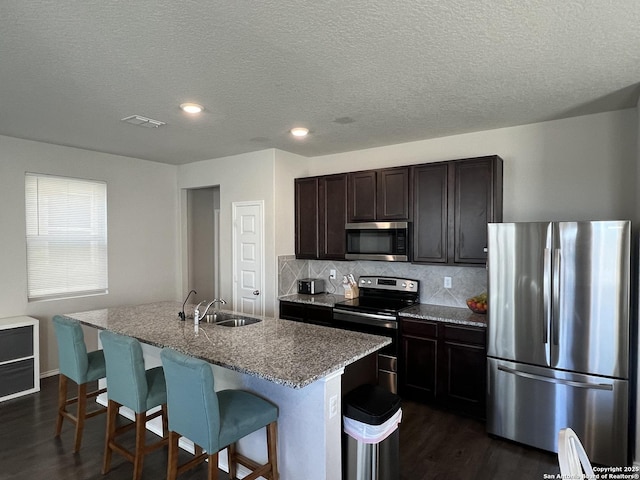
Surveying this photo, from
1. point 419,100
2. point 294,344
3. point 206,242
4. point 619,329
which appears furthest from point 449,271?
point 206,242

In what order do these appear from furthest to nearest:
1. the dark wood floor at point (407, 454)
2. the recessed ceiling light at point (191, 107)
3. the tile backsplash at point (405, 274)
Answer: the tile backsplash at point (405, 274) → the recessed ceiling light at point (191, 107) → the dark wood floor at point (407, 454)

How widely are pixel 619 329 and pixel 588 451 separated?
3.02 ft

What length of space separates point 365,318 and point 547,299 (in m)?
1.65

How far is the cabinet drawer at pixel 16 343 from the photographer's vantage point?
374 centimetres

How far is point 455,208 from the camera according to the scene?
3.61 metres

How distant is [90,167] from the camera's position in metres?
4.68

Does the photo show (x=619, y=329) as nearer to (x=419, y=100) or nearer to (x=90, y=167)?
(x=419, y=100)

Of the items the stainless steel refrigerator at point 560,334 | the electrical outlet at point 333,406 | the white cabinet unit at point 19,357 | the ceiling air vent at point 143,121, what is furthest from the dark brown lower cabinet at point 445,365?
the white cabinet unit at point 19,357

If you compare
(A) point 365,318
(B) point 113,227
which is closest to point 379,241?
(A) point 365,318

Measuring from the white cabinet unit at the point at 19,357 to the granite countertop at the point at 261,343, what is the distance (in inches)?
41.6

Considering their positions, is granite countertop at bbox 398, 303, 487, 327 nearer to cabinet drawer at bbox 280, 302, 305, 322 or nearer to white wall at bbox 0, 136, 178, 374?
cabinet drawer at bbox 280, 302, 305, 322

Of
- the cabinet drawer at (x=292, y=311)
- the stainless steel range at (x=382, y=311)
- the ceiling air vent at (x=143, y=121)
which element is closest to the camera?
A: the ceiling air vent at (x=143, y=121)

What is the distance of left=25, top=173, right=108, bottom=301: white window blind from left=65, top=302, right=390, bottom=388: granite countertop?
1.46 metres

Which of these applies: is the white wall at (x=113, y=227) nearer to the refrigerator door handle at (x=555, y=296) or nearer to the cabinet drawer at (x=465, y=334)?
the cabinet drawer at (x=465, y=334)
